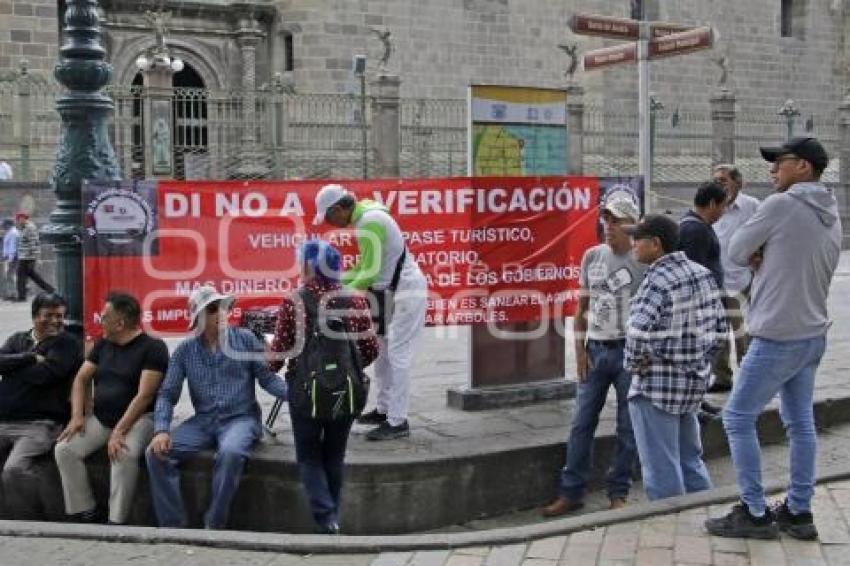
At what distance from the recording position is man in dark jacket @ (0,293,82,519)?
21.3ft

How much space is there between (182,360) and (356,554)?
1746mm

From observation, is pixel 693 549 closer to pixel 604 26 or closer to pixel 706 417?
pixel 706 417

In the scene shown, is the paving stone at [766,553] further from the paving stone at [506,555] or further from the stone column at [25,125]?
the stone column at [25,125]

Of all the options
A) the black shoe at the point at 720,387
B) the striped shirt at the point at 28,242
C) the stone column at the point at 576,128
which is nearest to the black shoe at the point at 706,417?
the black shoe at the point at 720,387

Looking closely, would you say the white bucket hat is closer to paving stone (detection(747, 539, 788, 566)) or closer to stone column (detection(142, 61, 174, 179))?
paving stone (detection(747, 539, 788, 566))

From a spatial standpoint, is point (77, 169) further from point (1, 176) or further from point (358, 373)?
point (1, 176)

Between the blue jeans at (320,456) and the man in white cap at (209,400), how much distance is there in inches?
19.5

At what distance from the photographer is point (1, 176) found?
19719 millimetres

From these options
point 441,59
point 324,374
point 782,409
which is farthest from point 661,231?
point 441,59

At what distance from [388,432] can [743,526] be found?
2425mm

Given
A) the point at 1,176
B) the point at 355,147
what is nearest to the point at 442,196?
the point at 1,176

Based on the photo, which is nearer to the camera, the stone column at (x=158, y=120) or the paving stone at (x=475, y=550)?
the paving stone at (x=475, y=550)

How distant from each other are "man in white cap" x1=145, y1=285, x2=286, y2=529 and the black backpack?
0.64 m

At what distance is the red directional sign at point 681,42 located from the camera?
28.5 feet
